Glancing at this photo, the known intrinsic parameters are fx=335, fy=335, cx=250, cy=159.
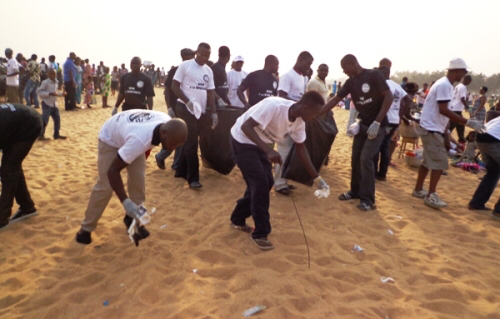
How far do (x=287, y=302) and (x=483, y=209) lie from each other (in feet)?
12.1

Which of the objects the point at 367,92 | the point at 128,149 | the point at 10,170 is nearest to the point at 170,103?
the point at 10,170

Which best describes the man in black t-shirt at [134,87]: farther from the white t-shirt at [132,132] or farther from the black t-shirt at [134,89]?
the white t-shirt at [132,132]

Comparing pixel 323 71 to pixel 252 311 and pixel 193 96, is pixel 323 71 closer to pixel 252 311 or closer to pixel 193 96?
pixel 193 96

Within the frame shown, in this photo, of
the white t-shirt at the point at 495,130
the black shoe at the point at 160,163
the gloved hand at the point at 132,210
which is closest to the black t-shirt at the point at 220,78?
the black shoe at the point at 160,163

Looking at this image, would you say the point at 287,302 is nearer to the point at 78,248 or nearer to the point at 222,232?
the point at 222,232

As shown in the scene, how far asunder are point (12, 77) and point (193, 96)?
25.4 ft

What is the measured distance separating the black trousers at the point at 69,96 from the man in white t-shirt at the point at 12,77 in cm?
180

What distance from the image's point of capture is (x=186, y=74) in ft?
14.9

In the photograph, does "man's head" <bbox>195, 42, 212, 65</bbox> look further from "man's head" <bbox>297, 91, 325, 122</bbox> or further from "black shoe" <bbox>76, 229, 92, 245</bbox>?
"black shoe" <bbox>76, 229, 92, 245</bbox>

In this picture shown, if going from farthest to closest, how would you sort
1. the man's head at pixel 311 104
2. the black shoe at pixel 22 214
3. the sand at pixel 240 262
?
1. the black shoe at pixel 22 214
2. the man's head at pixel 311 104
3. the sand at pixel 240 262

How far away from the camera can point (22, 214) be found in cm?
360

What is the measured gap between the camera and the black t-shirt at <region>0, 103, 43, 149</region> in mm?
3172

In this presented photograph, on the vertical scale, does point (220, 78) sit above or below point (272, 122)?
above

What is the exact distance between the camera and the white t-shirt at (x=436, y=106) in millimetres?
4377
